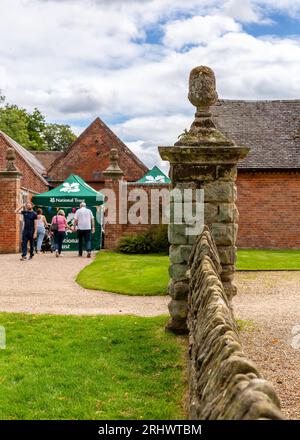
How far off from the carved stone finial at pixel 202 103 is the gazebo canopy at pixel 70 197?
1519cm

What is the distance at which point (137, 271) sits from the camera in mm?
14117

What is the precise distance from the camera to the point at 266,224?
23.7 meters

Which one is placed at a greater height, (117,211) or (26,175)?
(26,175)

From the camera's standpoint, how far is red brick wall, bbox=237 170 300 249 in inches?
928

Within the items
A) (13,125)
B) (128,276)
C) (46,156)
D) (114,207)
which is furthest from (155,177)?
(13,125)

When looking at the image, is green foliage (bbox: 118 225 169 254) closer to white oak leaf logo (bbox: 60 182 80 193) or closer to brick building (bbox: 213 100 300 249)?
white oak leaf logo (bbox: 60 182 80 193)

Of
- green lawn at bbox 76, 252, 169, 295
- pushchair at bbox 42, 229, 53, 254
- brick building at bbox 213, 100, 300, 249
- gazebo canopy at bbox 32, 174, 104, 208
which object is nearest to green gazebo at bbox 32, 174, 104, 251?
gazebo canopy at bbox 32, 174, 104, 208

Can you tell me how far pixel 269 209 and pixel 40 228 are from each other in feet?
32.5

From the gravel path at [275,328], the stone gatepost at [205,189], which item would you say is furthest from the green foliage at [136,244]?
the stone gatepost at [205,189]

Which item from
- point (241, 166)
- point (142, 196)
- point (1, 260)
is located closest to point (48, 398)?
point (1, 260)

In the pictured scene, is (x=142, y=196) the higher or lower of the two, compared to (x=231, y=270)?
higher

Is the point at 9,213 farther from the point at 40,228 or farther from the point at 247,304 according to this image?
the point at 247,304
